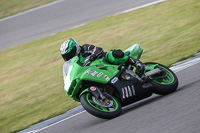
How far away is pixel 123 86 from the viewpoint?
5.76 metres

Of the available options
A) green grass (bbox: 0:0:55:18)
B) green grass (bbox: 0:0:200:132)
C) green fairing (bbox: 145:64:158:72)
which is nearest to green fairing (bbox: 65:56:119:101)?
green fairing (bbox: 145:64:158:72)

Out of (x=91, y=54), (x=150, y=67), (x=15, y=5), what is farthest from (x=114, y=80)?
(x=15, y=5)

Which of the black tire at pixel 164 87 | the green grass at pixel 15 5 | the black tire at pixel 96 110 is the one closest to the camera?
the black tire at pixel 96 110

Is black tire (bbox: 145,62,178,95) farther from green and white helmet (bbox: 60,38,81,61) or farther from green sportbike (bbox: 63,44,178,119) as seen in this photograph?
green and white helmet (bbox: 60,38,81,61)

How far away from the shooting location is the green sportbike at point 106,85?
18.0 feet

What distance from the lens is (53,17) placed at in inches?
647

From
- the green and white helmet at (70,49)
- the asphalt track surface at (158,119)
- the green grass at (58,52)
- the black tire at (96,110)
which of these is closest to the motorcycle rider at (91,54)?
the green and white helmet at (70,49)

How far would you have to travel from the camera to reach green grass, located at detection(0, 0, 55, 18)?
60.2ft

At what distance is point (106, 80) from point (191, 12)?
25.6ft

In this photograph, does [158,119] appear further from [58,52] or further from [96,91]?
[58,52]

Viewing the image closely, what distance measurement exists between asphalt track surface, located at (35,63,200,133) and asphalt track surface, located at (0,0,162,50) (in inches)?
347

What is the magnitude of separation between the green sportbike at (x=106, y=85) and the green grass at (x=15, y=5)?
13093mm

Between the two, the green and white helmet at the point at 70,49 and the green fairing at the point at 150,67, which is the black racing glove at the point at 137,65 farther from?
the green and white helmet at the point at 70,49

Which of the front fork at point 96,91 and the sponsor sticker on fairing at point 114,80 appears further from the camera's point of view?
the sponsor sticker on fairing at point 114,80
